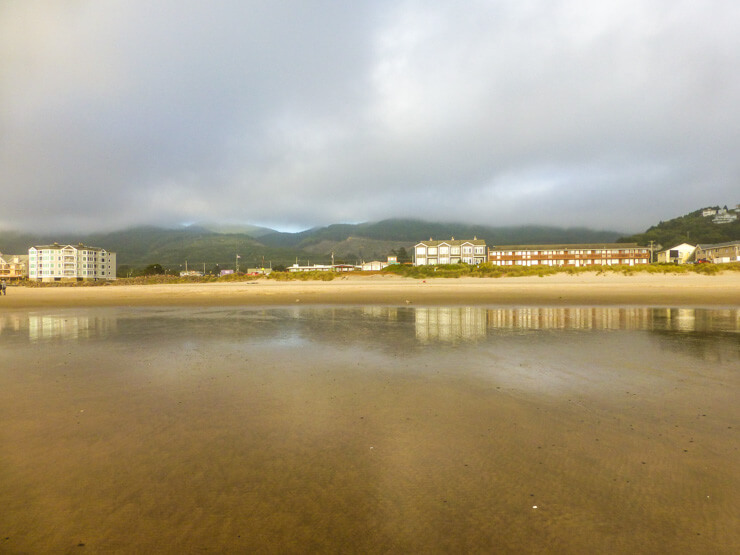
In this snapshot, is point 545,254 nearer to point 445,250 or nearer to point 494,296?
point 445,250

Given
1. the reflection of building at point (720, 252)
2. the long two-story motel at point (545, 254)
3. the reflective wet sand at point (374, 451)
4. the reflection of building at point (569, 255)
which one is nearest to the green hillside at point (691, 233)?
the reflection of building at point (720, 252)

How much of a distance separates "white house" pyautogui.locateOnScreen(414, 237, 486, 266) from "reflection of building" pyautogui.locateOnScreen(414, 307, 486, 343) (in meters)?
90.7

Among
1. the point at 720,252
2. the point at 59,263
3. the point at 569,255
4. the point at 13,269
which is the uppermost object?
the point at 59,263

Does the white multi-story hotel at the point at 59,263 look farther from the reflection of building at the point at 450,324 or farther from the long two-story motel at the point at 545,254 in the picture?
the reflection of building at the point at 450,324

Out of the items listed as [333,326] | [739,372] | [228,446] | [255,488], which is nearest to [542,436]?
[255,488]

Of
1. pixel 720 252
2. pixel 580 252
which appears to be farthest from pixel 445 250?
pixel 720 252

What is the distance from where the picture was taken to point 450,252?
112000 millimetres

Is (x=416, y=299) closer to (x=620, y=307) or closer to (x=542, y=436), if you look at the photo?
(x=620, y=307)

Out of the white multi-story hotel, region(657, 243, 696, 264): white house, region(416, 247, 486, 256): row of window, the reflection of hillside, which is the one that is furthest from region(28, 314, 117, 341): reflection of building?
region(657, 243, 696, 264): white house

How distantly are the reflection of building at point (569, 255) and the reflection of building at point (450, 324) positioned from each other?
293ft

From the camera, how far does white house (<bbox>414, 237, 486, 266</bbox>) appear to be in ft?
363

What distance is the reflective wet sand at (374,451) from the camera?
123 inches

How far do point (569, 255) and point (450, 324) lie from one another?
105 meters

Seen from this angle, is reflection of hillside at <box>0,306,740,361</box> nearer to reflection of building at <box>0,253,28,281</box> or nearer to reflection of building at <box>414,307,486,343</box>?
reflection of building at <box>414,307,486,343</box>
